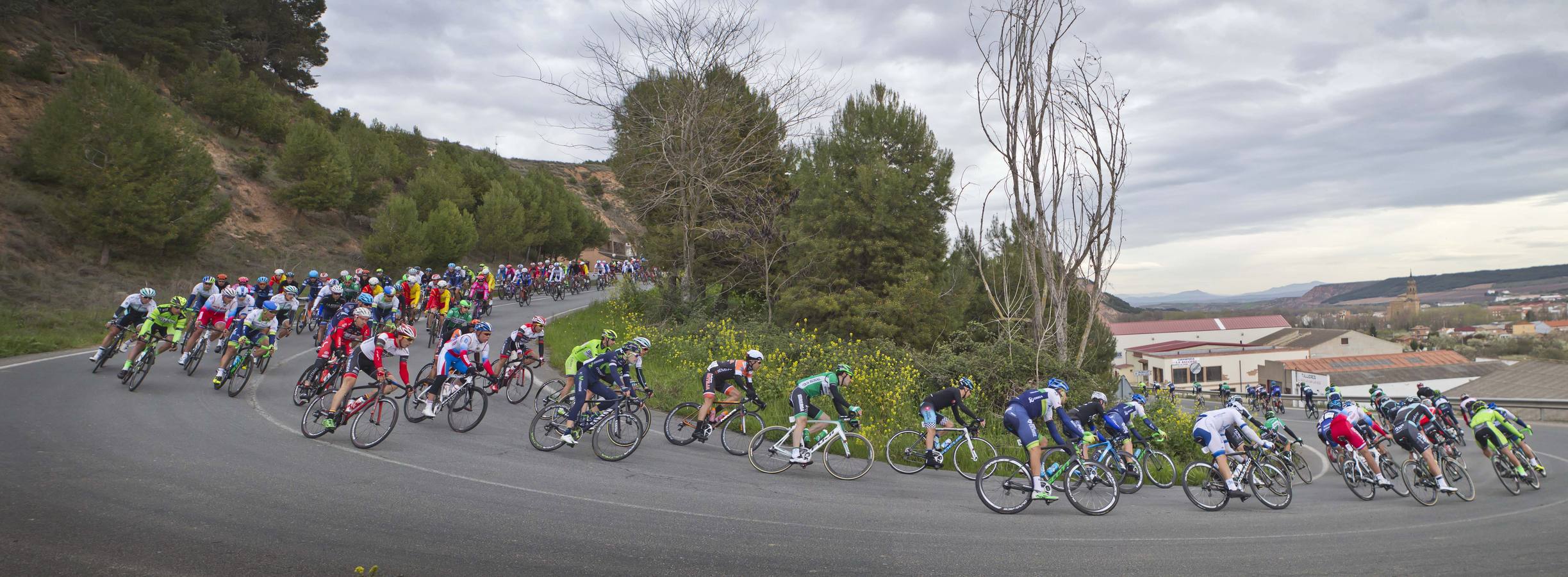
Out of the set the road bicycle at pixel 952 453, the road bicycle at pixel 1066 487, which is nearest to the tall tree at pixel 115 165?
the road bicycle at pixel 952 453

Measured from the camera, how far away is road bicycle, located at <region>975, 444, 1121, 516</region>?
9906 millimetres

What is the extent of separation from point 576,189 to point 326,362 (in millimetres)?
98864

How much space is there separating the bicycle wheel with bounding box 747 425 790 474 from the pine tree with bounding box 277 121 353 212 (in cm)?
4325

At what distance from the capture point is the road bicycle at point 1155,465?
13.2 m

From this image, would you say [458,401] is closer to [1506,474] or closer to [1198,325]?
[1506,474]

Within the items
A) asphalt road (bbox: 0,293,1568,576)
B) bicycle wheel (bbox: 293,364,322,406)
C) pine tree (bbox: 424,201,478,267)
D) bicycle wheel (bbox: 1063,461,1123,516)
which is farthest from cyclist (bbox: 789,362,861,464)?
pine tree (bbox: 424,201,478,267)

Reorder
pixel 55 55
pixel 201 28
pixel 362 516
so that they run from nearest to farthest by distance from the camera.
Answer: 1. pixel 362 516
2. pixel 55 55
3. pixel 201 28

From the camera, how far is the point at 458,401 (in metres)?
12.4

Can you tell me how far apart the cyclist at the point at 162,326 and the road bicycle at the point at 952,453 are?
44.9 ft

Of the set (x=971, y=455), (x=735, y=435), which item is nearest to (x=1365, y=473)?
(x=971, y=455)

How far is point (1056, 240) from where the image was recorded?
14242 millimetres

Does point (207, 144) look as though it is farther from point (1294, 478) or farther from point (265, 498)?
point (1294, 478)

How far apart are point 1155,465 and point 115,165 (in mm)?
36980

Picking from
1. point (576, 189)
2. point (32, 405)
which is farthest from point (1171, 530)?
point (576, 189)
